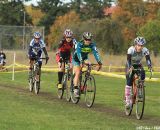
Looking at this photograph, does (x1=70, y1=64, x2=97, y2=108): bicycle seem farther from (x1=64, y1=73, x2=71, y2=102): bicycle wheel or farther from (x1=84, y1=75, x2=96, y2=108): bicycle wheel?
(x1=64, y1=73, x2=71, y2=102): bicycle wheel

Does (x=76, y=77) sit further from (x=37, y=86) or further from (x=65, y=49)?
(x=37, y=86)

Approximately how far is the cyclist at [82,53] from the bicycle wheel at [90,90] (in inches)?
13.0

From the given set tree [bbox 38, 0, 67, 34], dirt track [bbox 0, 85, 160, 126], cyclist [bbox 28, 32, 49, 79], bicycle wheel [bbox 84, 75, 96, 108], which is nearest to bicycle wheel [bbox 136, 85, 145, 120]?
dirt track [bbox 0, 85, 160, 126]

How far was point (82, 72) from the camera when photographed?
610 inches

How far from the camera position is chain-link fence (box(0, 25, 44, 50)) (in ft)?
149

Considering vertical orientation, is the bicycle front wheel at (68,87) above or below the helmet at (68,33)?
below

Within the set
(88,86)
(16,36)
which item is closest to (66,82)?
(88,86)

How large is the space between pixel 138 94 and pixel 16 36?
33644mm

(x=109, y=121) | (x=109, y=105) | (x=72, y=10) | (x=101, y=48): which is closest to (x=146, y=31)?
(x=101, y=48)

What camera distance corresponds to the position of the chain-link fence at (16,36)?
45438 mm

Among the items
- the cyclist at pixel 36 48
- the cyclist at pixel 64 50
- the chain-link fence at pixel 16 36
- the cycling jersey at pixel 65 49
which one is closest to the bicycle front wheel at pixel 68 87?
the cyclist at pixel 64 50

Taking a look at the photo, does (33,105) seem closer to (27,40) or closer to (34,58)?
(34,58)

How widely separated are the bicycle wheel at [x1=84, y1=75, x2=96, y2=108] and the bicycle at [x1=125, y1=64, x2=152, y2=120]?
174 cm

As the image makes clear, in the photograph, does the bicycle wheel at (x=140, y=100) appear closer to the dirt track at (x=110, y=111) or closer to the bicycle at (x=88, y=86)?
the dirt track at (x=110, y=111)
